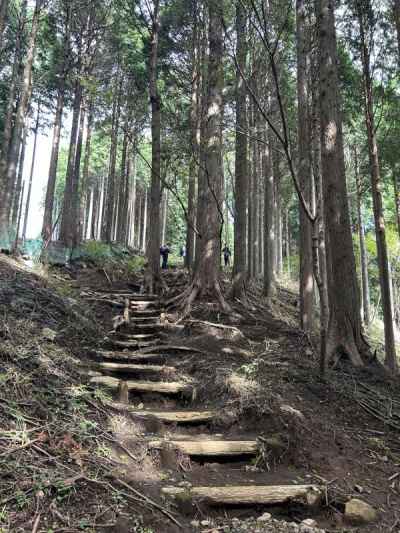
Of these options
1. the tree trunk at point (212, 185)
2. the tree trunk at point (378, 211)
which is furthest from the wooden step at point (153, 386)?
the tree trunk at point (378, 211)

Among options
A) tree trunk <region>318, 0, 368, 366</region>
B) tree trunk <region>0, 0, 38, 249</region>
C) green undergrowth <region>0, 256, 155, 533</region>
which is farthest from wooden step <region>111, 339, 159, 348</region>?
tree trunk <region>0, 0, 38, 249</region>

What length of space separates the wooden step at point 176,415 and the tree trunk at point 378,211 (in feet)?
14.7

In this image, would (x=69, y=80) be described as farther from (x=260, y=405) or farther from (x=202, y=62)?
(x=260, y=405)

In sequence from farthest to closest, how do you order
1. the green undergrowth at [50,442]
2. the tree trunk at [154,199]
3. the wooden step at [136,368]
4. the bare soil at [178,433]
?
the tree trunk at [154,199] → the wooden step at [136,368] → the bare soil at [178,433] → the green undergrowth at [50,442]

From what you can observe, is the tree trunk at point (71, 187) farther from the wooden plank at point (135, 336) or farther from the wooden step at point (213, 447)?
the wooden step at point (213, 447)

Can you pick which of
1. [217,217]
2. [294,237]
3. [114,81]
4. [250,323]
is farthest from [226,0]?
[294,237]

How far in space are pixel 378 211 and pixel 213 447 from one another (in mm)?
6726

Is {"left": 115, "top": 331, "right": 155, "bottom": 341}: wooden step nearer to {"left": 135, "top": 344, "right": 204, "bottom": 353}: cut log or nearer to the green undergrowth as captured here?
{"left": 135, "top": 344, "right": 204, "bottom": 353}: cut log

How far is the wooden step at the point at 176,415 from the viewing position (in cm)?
396

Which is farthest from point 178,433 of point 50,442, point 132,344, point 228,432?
point 132,344

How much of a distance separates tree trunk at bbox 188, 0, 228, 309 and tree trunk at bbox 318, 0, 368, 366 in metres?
2.24

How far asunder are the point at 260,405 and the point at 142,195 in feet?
118

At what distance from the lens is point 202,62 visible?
45.5 feet

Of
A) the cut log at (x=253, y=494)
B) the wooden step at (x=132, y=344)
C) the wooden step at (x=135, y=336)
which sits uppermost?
the wooden step at (x=135, y=336)
